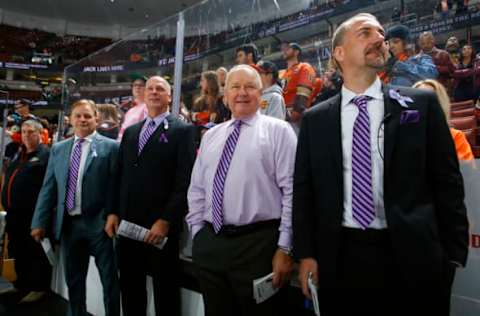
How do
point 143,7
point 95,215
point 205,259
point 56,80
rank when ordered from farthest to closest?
point 56,80 < point 143,7 < point 95,215 < point 205,259

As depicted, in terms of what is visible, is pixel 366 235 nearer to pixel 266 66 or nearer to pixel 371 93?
pixel 371 93

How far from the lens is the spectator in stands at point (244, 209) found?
1402mm

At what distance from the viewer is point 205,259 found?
147 centimetres

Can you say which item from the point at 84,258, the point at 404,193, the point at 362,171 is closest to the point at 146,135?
the point at 84,258

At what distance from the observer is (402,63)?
1525mm

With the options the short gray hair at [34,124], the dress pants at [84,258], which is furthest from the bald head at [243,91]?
the short gray hair at [34,124]

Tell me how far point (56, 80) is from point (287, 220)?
713 inches

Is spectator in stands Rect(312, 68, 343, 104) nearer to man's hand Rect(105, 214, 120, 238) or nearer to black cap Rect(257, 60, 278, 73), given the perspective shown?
black cap Rect(257, 60, 278, 73)

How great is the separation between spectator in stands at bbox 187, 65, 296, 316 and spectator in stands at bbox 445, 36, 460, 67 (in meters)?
0.64

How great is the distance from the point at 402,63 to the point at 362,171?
2.12 ft

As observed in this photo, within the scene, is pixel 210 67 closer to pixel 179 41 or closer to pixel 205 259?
pixel 179 41

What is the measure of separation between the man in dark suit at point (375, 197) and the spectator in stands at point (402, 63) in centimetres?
38

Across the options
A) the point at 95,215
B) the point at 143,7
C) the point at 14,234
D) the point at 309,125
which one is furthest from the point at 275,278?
the point at 143,7

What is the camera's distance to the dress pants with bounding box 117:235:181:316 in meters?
1.95
